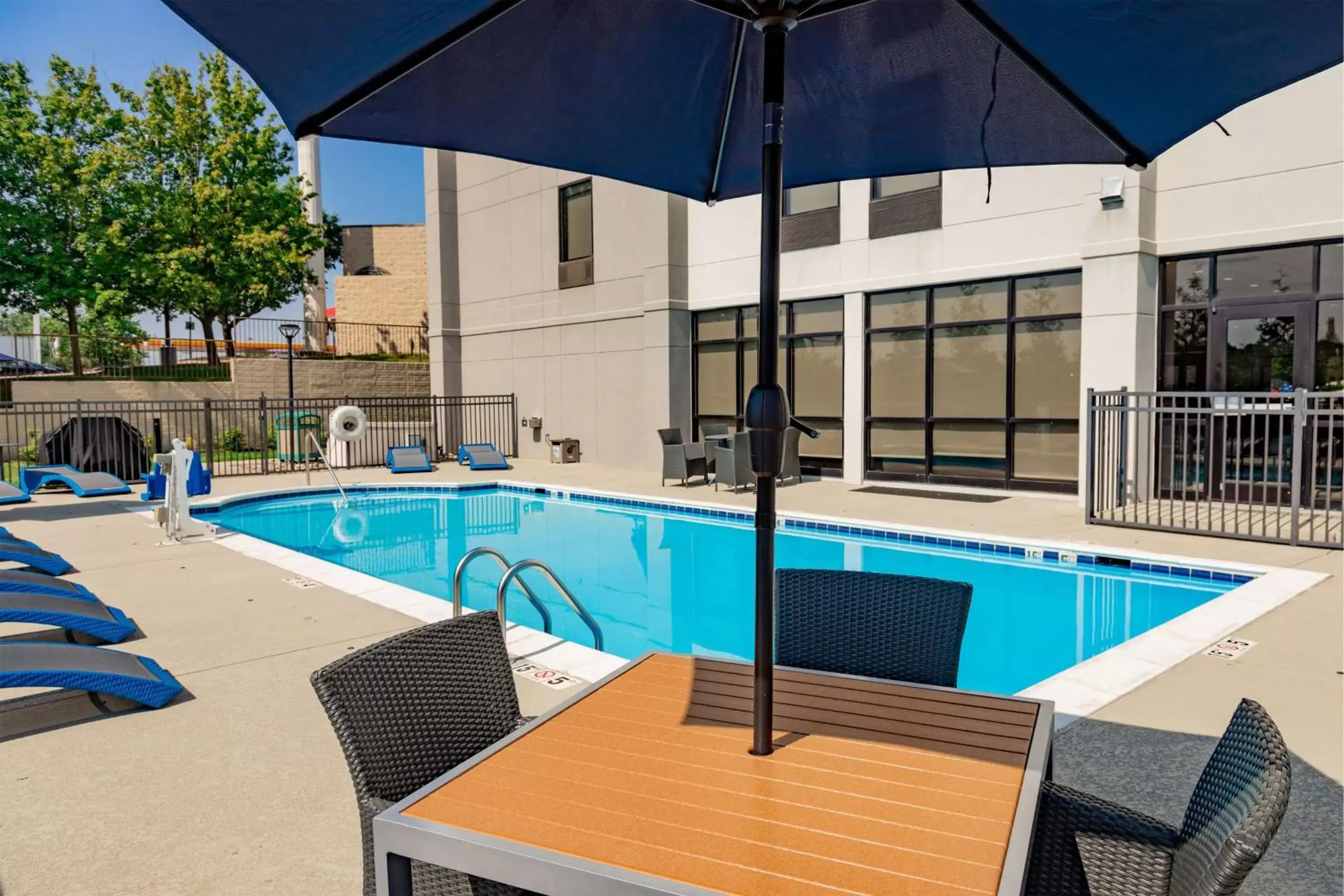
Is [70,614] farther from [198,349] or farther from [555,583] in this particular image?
[198,349]

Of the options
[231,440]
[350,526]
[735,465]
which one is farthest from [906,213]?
[231,440]

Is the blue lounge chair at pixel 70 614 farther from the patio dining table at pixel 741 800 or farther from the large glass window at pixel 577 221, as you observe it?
the large glass window at pixel 577 221

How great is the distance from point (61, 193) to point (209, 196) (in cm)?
455

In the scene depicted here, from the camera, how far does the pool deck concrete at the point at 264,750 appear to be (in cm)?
269

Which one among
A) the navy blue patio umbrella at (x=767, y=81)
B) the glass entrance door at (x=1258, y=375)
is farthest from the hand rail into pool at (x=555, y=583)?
the glass entrance door at (x=1258, y=375)

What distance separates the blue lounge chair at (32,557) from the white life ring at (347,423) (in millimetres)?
6170

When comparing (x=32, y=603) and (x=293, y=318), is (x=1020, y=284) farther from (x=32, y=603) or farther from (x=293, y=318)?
(x=293, y=318)

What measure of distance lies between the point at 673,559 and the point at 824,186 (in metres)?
7.39

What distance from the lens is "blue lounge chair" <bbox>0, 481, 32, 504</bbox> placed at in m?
11.5

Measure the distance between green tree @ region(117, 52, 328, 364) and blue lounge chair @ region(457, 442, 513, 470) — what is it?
13790 millimetres

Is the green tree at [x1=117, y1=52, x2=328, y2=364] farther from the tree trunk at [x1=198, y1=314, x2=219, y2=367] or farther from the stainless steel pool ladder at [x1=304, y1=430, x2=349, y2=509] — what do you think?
the stainless steel pool ladder at [x1=304, y1=430, x2=349, y2=509]

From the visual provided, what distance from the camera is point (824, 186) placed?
1352 centimetres

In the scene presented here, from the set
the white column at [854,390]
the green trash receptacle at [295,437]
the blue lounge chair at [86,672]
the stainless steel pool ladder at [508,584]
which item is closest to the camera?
the blue lounge chair at [86,672]

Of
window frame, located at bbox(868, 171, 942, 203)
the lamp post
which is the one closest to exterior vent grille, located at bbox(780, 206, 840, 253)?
window frame, located at bbox(868, 171, 942, 203)
